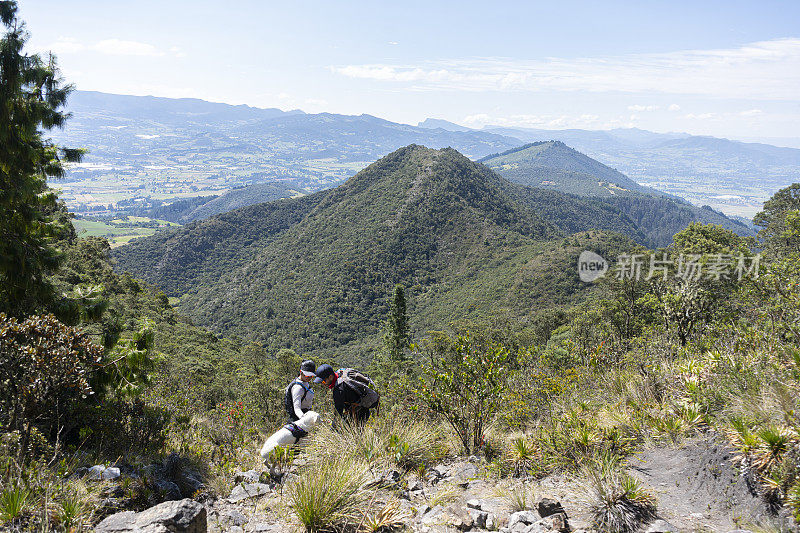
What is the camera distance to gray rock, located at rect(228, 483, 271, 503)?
13.6ft

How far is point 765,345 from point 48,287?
1032cm

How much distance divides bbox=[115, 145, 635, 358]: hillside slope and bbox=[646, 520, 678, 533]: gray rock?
48.3 m

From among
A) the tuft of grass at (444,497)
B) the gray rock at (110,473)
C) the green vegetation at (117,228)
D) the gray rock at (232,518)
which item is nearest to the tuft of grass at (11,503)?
the gray rock at (110,473)

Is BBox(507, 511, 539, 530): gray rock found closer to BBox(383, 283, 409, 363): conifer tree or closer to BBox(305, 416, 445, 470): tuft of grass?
BBox(305, 416, 445, 470): tuft of grass

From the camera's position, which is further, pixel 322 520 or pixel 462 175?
pixel 462 175

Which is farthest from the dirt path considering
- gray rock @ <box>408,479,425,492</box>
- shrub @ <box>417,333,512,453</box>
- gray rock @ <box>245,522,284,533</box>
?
gray rock @ <box>245,522,284,533</box>

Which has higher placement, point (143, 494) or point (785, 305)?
point (785, 305)

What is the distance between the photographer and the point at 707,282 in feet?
42.9

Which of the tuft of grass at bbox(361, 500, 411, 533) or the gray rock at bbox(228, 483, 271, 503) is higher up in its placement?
the tuft of grass at bbox(361, 500, 411, 533)

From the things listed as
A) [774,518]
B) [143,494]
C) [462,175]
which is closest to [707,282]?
[774,518]

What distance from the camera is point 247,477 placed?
15.0 ft

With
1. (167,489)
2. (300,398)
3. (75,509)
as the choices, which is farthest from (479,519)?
(75,509)

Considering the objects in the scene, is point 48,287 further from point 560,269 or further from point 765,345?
point 560,269

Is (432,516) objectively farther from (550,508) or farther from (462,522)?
(550,508)
